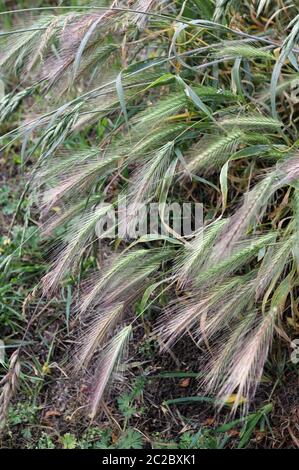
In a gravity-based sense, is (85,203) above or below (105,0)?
below

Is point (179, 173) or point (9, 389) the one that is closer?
point (9, 389)

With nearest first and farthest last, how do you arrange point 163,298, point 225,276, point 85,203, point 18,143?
point 225,276
point 85,203
point 163,298
point 18,143

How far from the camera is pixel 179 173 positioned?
1.93m

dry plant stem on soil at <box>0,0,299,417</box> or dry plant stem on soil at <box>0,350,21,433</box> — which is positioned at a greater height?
dry plant stem on soil at <box>0,0,299,417</box>

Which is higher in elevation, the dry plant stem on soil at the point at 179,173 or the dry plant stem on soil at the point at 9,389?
the dry plant stem on soil at the point at 179,173

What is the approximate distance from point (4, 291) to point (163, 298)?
0.46 m

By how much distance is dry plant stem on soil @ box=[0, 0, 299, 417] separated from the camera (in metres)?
1.62

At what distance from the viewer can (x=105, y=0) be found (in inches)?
→ 83.8

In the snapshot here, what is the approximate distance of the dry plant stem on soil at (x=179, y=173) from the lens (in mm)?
1618

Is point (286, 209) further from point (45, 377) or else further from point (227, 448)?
point (45, 377)

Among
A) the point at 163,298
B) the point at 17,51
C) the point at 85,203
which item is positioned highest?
the point at 17,51

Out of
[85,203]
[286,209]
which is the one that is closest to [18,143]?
[85,203]

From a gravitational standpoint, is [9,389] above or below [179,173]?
below
